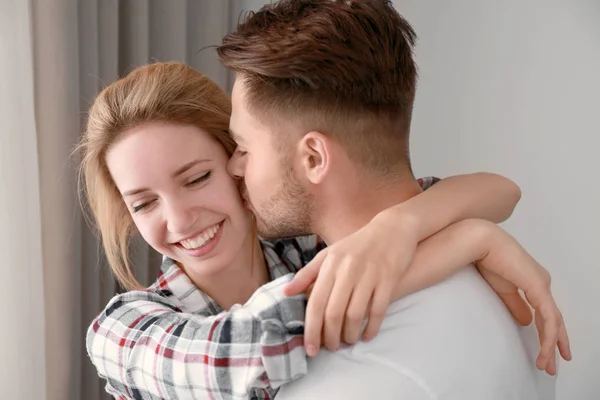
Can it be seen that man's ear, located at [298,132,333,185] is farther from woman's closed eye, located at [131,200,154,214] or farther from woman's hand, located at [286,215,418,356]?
woman's closed eye, located at [131,200,154,214]

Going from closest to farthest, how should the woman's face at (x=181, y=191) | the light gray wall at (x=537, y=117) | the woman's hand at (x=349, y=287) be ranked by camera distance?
the woman's hand at (x=349, y=287) < the woman's face at (x=181, y=191) < the light gray wall at (x=537, y=117)

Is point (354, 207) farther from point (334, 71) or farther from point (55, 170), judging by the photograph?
point (55, 170)

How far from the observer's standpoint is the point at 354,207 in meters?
1.19

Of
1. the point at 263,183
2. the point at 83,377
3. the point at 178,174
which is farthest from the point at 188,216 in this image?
the point at 83,377

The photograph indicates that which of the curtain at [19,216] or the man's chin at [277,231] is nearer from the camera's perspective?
the man's chin at [277,231]

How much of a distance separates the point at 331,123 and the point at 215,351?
0.43m

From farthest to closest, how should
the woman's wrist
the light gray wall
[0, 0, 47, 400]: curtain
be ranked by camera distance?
the light gray wall < [0, 0, 47, 400]: curtain < the woman's wrist

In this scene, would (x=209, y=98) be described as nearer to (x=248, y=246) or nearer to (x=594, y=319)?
(x=248, y=246)

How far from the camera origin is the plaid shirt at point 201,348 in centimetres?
94

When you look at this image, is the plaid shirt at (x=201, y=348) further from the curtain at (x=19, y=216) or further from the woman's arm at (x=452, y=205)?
the curtain at (x=19, y=216)

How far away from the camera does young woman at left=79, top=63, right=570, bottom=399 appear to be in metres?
0.98

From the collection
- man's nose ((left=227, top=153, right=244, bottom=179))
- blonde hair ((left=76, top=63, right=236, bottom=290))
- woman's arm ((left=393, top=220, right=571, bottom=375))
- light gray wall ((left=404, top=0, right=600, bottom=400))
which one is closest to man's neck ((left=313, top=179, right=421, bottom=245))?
woman's arm ((left=393, top=220, right=571, bottom=375))

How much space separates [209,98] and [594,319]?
1715 mm

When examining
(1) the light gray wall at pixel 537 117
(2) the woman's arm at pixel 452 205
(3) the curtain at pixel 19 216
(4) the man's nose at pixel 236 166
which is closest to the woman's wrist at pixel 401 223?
(2) the woman's arm at pixel 452 205
